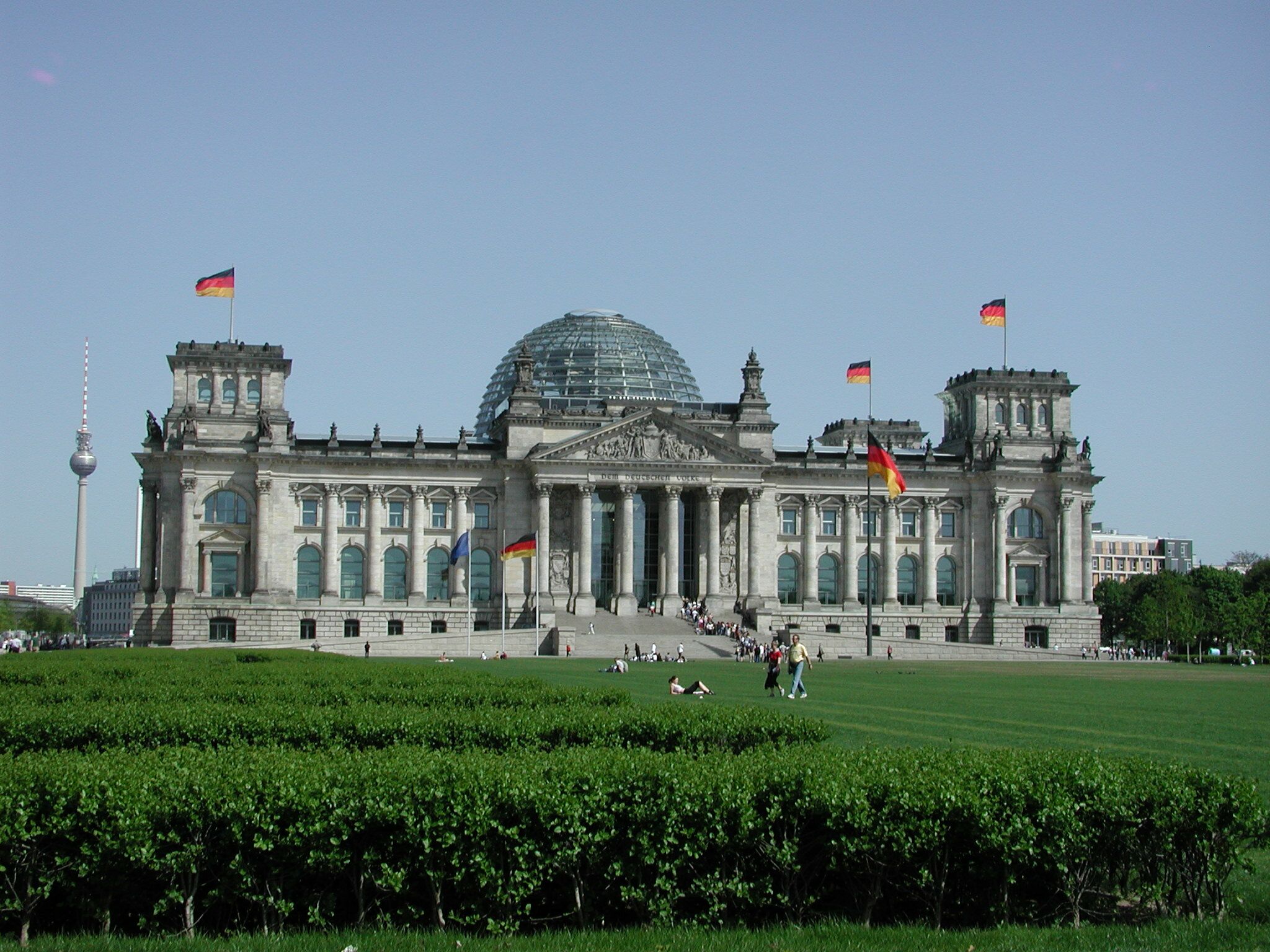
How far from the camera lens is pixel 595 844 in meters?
15.6

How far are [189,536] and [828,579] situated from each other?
4790 centimetres

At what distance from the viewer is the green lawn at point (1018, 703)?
28.5 meters

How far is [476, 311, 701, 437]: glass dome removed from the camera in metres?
119

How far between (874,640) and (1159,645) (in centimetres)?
4754

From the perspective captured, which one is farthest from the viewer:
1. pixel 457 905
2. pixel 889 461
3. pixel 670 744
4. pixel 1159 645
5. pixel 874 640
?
pixel 1159 645

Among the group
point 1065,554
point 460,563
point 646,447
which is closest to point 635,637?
point 646,447

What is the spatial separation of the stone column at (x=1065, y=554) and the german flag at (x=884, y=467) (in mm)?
29440

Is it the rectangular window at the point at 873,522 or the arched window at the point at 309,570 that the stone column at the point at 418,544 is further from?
the rectangular window at the point at 873,522

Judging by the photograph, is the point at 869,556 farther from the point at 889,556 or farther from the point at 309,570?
the point at 309,570

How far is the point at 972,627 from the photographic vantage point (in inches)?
4365

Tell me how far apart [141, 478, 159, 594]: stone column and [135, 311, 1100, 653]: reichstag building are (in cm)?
14

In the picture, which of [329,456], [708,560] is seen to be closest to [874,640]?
[708,560]

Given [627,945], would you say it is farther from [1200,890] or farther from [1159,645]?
[1159,645]

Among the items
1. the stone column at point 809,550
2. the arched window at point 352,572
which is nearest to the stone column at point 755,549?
the stone column at point 809,550
